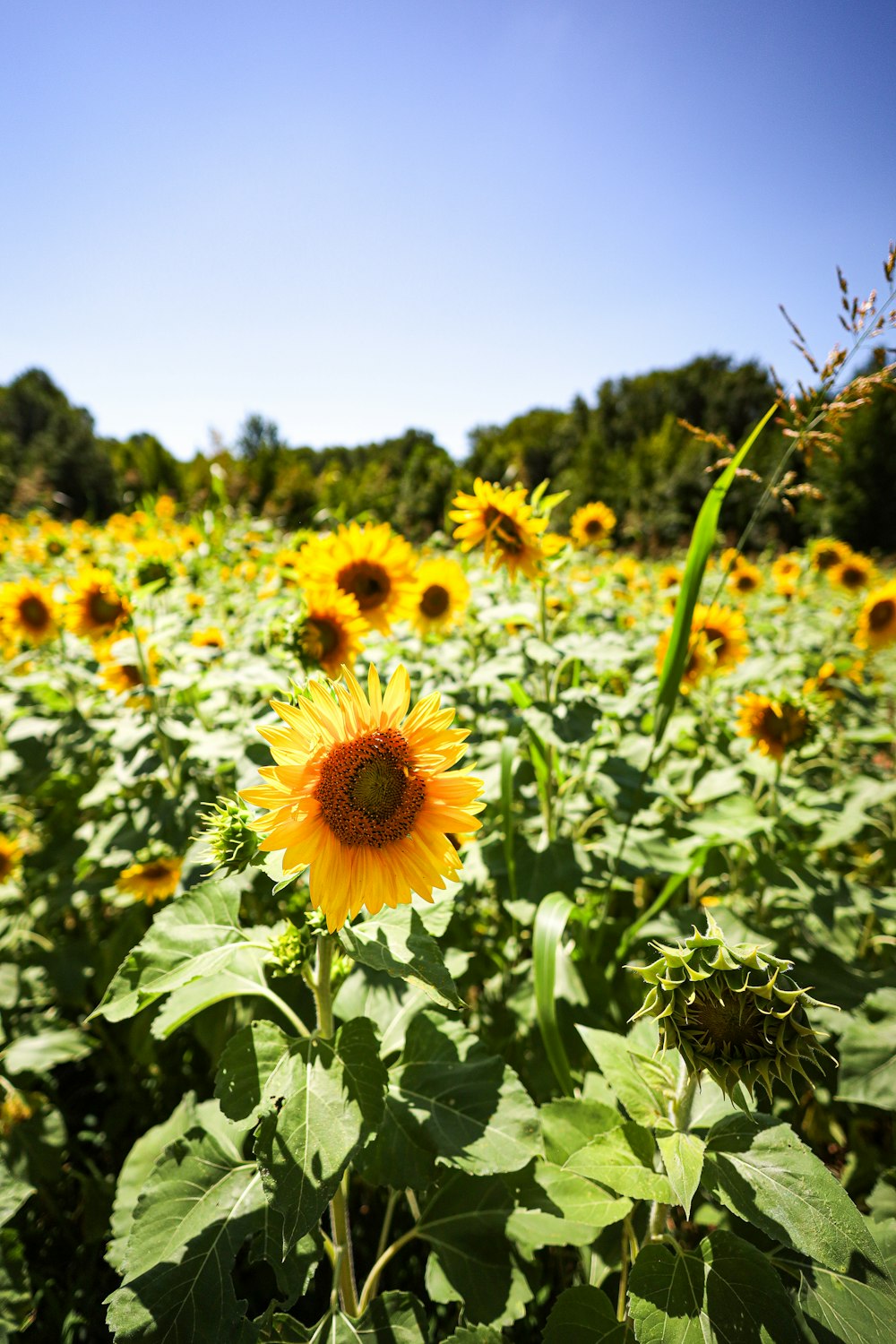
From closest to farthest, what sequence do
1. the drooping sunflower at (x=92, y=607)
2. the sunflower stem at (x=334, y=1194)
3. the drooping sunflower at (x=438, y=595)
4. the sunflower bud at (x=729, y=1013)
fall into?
the sunflower bud at (x=729, y=1013) → the sunflower stem at (x=334, y=1194) → the drooping sunflower at (x=92, y=607) → the drooping sunflower at (x=438, y=595)

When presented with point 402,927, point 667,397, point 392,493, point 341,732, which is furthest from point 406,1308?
point 667,397

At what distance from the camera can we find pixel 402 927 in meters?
1.13

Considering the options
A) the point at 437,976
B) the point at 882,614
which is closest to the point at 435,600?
the point at 437,976

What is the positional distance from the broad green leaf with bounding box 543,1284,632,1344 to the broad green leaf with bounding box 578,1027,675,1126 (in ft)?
1.05

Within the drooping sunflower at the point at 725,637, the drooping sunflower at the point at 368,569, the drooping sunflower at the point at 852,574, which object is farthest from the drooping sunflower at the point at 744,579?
the drooping sunflower at the point at 368,569

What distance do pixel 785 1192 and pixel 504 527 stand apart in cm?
200

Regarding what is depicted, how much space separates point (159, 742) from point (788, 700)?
7.56ft

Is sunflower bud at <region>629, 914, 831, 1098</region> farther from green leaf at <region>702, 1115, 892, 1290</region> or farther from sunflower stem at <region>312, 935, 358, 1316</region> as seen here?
sunflower stem at <region>312, 935, 358, 1316</region>

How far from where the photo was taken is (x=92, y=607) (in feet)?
9.46

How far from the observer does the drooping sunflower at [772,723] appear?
2.29 meters

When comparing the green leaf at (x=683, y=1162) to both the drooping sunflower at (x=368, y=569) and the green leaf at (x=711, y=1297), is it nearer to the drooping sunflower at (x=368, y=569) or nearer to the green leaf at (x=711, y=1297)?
the green leaf at (x=711, y=1297)

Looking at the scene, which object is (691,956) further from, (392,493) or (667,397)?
(667,397)

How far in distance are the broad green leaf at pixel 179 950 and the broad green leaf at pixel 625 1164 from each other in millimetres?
688

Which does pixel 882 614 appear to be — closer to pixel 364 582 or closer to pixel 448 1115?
pixel 364 582
